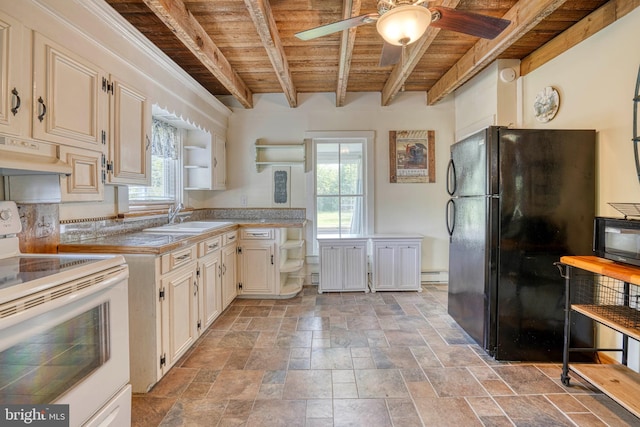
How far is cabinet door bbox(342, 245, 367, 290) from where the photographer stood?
3822 millimetres

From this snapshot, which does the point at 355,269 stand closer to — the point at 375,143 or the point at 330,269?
the point at 330,269

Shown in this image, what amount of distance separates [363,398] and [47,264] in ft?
5.79

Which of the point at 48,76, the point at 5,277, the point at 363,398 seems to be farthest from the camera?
the point at 363,398

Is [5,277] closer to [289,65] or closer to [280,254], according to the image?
[280,254]

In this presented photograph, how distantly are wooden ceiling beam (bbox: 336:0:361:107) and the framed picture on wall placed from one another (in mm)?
926

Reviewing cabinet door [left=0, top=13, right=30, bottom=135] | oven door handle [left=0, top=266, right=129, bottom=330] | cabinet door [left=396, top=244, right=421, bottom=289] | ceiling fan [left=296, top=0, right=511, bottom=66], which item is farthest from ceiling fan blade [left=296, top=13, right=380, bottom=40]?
cabinet door [left=396, top=244, right=421, bottom=289]

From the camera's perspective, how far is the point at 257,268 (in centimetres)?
356

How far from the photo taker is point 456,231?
280cm

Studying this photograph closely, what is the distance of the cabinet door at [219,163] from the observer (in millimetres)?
3730

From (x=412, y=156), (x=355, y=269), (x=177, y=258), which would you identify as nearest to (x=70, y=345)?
(x=177, y=258)

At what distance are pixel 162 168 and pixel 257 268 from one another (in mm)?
1506

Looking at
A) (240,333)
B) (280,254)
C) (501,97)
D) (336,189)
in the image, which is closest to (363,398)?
(240,333)

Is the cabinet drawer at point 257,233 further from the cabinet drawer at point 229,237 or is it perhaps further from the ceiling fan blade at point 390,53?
the ceiling fan blade at point 390,53

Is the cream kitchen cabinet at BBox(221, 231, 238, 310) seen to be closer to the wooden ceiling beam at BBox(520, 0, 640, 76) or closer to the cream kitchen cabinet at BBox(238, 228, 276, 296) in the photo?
the cream kitchen cabinet at BBox(238, 228, 276, 296)
